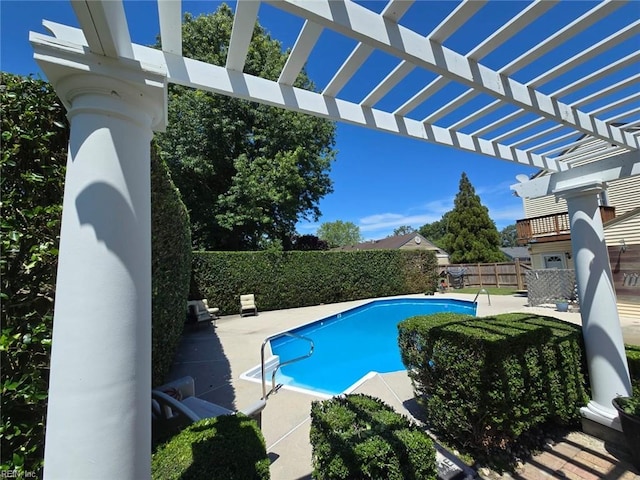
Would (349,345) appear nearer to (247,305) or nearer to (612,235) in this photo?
(247,305)

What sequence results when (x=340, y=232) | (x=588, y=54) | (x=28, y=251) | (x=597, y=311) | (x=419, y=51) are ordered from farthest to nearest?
(x=340, y=232)
(x=597, y=311)
(x=588, y=54)
(x=28, y=251)
(x=419, y=51)

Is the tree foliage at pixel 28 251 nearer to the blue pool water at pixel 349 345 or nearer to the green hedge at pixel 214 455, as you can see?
the green hedge at pixel 214 455

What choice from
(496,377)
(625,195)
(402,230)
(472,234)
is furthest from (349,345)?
(402,230)

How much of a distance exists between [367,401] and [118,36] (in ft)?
10.0

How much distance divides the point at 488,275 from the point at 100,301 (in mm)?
21617

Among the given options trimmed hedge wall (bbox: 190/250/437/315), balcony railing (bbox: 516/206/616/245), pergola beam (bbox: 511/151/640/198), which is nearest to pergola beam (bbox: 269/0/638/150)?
pergola beam (bbox: 511/151/640/198)

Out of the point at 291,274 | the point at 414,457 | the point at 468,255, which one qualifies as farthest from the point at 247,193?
the point at 468,255

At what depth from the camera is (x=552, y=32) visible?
189cm

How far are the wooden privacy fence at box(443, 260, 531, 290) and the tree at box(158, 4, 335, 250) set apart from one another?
1155 centimetres

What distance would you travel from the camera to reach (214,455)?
1.82 meters

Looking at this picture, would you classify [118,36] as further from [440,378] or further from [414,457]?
[440,378]

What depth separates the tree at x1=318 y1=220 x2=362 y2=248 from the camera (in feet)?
190

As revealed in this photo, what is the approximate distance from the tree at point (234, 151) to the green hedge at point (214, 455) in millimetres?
11900

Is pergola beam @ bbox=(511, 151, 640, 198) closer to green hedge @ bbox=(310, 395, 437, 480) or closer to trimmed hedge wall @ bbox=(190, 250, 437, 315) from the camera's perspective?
green hedge @ bbox=(310, 395, 437, 480)
